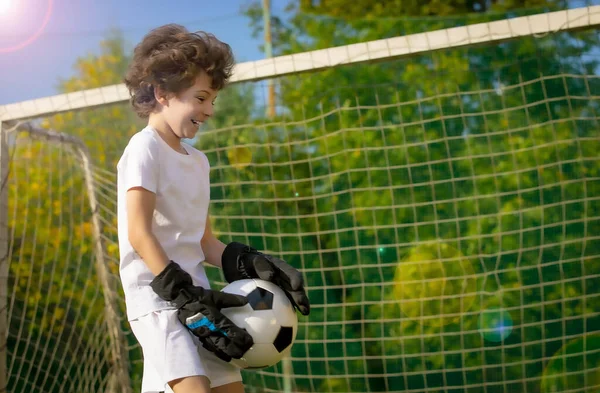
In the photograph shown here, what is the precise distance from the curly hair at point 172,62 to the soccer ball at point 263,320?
21.3 inches

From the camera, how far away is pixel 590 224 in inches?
169

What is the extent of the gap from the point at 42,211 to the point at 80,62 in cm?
175

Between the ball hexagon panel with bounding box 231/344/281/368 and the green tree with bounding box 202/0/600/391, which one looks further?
the green tree with bounding box 202/0/600/391

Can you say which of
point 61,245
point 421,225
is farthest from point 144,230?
point 61,245

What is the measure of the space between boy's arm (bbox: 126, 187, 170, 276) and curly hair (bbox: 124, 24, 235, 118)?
304mm

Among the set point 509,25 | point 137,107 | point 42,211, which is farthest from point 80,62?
point 137,107

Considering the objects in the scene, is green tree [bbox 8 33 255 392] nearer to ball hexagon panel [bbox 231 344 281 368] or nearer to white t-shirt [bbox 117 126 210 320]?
white t-shirt [bbox 117 126 210 320]

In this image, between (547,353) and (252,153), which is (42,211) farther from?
(547,353)

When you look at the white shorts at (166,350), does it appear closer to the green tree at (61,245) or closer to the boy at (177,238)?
the boy at (177,238)

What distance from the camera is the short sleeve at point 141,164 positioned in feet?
5.83

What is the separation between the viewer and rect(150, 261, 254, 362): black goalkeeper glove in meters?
1.72

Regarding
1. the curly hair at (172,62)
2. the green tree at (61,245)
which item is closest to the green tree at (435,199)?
the green tree at (61,245)

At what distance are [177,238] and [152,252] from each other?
0.16 m

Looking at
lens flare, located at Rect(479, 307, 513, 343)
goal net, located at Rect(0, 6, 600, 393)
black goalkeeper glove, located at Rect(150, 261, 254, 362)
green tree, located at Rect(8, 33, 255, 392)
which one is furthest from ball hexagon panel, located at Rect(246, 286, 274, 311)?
green tree, located at Rect(8, 33, 255, 392)
